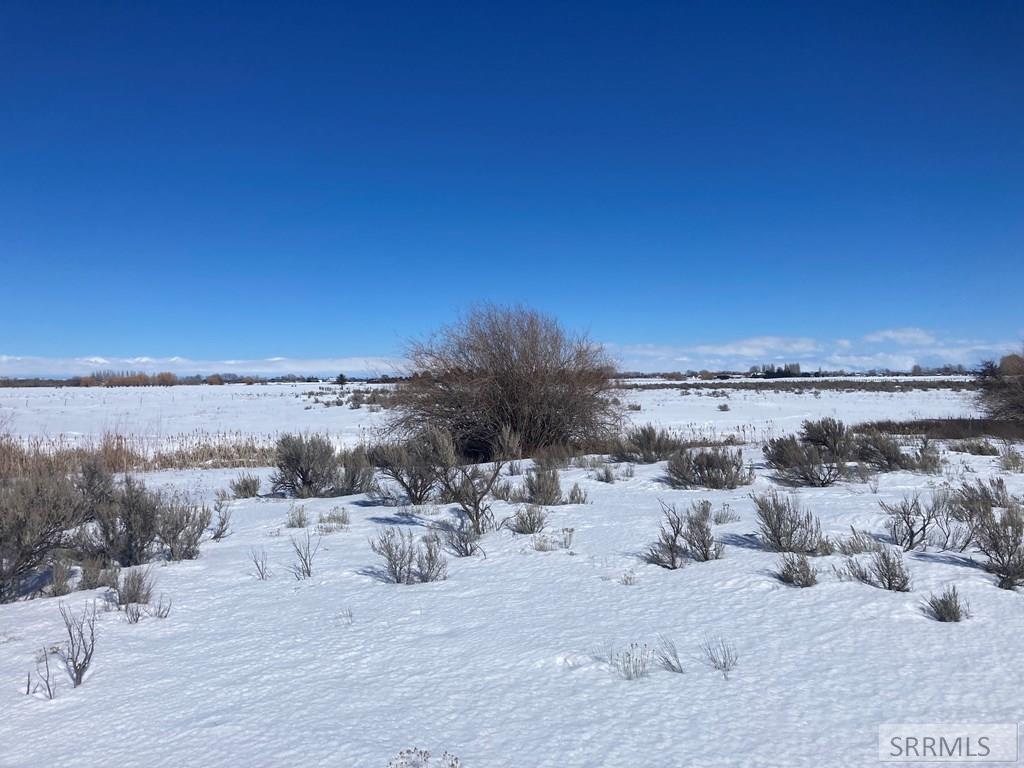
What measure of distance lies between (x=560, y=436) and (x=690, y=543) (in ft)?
37.4

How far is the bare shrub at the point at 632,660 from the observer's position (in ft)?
12.6

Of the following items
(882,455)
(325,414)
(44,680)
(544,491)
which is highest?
(325,414)

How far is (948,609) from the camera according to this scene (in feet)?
14.7

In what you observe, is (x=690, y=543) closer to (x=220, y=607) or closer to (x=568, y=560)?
(x=568, y=560)

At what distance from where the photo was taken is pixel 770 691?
3607 millimetres

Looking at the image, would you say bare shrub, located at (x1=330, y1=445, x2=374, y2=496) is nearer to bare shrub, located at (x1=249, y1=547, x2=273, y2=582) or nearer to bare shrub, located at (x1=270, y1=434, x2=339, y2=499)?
bare shrub, located at (x1=270, y1=434, x2=339, y2=499)

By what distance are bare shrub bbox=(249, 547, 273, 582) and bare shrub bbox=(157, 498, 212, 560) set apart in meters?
0.59

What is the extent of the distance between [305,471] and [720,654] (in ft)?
28.3

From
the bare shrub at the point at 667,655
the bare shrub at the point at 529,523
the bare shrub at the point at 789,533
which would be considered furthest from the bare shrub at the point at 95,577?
the bare shrub at the point at 789,533

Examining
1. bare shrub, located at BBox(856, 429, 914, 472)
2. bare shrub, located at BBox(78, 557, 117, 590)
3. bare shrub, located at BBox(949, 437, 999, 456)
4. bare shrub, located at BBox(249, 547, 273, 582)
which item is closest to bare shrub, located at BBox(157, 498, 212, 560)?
bare shrub, located at BBox(249, 547, 273, 582)

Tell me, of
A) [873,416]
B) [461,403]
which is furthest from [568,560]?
[873,416]

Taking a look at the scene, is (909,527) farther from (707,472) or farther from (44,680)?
(44,680)

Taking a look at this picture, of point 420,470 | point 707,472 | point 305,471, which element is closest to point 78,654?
point 420,470

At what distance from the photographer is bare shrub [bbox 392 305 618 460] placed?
56.6ft
